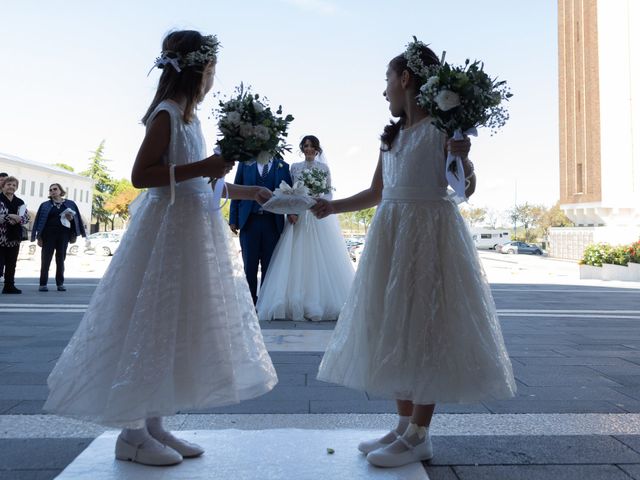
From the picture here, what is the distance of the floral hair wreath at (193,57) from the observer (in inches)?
95.0

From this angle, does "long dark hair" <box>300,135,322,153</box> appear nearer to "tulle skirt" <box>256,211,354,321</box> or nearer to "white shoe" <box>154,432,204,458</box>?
"tulle skirt" <box>256,211,354,321</box>

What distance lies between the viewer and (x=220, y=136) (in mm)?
2318

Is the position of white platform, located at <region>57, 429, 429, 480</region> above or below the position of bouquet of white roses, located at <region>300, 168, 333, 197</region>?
below

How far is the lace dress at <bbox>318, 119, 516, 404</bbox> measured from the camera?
2.28 m

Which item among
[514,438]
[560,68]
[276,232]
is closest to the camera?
[514,438]

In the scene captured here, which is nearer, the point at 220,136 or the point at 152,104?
Result: the point at 220,136

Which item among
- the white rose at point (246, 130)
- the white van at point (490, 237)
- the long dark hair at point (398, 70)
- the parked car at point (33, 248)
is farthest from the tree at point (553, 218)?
the white rose at point (246, 130)

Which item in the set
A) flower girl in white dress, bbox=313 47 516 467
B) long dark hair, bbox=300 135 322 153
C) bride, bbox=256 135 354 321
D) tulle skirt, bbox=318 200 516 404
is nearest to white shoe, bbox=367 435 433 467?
flower girl in white dress, bbox=313 47 516 467

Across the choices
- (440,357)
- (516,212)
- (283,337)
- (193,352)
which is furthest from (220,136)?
(516,212)

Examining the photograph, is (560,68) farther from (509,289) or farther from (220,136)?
(220,136)

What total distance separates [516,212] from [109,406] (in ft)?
287

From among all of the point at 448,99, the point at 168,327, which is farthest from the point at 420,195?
the point at 168,327

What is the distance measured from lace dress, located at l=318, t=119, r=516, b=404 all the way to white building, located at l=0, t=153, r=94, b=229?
51.7 m

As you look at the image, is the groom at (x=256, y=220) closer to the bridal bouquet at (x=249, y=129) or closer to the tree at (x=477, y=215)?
the bridal bouquet at (x=249, y=129)
